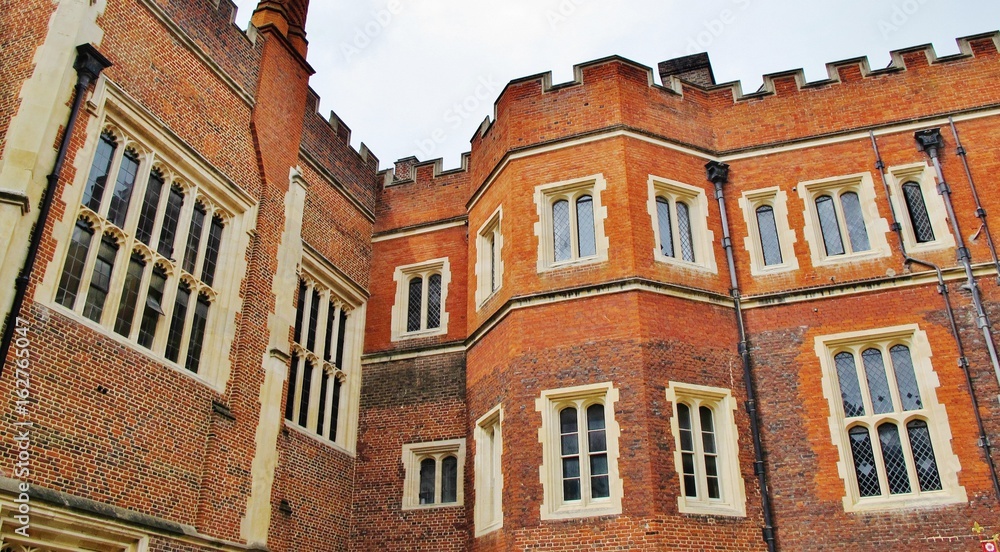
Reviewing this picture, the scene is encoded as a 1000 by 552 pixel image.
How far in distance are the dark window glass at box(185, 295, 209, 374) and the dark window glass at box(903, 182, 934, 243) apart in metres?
11.1

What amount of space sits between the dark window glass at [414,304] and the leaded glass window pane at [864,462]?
7985 millimetres

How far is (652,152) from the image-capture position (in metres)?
13.8

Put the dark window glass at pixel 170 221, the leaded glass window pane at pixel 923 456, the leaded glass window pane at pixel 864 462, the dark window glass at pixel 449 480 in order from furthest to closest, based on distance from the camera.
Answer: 1. the dark window glass at pixel 449 480
2. the dark window glass at pixel 170 221
3. the leaded glass window pane at pixel 864 462
4. the leaded glass window pane at pixel 923 456

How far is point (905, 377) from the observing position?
1199cm

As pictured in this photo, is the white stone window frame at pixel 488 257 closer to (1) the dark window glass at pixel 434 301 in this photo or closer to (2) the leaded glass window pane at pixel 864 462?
(1) the dark window glass at pixel 434 301

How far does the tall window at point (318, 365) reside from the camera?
14.0 m

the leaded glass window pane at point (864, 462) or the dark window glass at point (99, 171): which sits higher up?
the dark window glass at point (99, 171)

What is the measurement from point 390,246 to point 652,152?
583 cm

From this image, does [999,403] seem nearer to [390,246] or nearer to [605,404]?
[605,404]

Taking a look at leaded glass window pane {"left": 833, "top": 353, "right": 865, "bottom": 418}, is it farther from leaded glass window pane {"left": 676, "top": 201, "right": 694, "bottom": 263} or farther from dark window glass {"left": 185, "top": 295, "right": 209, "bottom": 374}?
dark window glass {"left": 185, "top": 295, "right": 209, "bottom": 374}

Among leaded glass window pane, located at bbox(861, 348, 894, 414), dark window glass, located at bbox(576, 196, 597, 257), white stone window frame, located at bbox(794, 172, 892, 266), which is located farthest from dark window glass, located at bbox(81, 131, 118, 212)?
leaded glass window pane, located at bbox(861, 348, 894, 414)

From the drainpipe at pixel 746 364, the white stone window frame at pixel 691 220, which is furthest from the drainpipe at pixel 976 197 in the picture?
the white stone window frame at pixel 691 220

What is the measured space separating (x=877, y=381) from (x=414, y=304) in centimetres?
841

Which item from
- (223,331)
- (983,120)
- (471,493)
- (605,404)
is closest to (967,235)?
(983,120)
